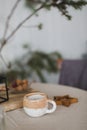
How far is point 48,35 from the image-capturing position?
8.67 ft

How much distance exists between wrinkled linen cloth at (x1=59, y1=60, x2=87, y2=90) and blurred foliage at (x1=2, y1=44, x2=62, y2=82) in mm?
651

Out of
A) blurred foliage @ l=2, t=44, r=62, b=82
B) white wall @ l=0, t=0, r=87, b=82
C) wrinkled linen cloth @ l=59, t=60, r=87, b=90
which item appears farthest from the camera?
blurred foliage @ l=2, t=44, r=62, b=82

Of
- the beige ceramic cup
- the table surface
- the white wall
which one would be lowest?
the table surface

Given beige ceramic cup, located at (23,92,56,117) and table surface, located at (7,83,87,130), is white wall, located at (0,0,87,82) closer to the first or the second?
table surface, located at (7,83,87,130)

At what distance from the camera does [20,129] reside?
922 millimetres

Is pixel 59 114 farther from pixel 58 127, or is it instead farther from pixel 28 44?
pixel 28 44

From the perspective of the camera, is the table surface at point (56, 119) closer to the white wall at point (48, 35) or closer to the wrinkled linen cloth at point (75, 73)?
the wrinkled linen cloth at point (75, 73)

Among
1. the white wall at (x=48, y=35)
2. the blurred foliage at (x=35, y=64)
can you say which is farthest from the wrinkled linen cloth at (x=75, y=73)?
the blurred foliage at (x=35, y=64)

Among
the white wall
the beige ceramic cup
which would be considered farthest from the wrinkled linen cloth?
the beige ceramic cup

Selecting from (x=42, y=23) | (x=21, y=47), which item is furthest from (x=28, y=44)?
(x=42, y=23)

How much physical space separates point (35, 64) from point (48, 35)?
37cm

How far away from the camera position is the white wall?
2474 millimetres

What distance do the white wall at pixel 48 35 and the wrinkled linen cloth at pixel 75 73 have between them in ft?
1.63

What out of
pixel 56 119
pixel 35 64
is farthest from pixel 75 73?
pixel 56 119
